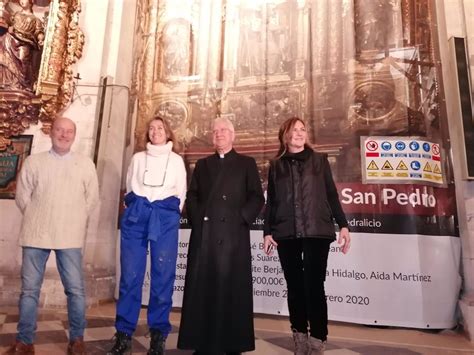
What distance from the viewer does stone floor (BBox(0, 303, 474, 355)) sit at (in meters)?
2.37

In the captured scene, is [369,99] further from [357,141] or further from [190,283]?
[190,283]

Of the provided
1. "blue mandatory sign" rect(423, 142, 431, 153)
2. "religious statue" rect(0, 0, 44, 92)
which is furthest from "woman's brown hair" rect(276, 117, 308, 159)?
"religious statue" rect(0, 0, 44, 92)

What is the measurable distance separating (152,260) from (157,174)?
0.52 m

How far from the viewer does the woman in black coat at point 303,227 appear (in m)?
1.97

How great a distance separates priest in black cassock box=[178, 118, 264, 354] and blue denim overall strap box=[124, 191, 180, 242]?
138mm

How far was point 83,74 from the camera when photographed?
4.16 metres

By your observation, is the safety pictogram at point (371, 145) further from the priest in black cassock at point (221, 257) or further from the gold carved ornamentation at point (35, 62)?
the gold carved ornamentation at point (35, 62)

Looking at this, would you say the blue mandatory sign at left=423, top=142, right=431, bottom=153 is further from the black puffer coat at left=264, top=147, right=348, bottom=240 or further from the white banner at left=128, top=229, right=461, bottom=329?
the black puffer coat at left=264, top=147, right=348, bottom=240

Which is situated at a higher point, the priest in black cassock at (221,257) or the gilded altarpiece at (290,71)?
the gilded altarpiece at (290,71)

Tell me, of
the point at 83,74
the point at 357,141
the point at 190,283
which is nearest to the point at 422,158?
the point at 357,141

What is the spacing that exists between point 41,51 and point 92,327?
10.6ft

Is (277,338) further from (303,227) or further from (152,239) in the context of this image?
(152,239)

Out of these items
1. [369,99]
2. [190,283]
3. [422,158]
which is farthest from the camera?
[369,99]

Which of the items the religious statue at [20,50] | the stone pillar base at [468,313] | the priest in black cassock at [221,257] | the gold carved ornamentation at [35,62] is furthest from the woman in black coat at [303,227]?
the religious statue at [20,50]
